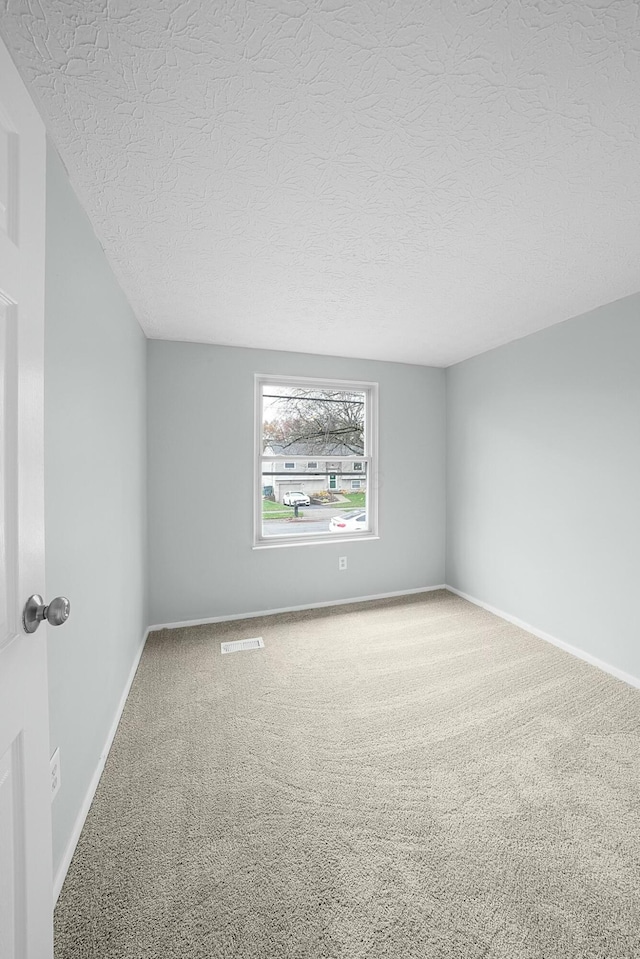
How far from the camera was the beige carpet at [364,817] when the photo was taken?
1.11 m

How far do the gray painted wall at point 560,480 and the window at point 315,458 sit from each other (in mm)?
966

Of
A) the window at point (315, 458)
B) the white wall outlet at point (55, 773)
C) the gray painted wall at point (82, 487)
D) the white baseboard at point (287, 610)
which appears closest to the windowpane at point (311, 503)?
the window at point (315, 458)

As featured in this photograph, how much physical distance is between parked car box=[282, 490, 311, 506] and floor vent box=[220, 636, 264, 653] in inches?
48.7

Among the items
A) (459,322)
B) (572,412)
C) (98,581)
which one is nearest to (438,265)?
(459,322)

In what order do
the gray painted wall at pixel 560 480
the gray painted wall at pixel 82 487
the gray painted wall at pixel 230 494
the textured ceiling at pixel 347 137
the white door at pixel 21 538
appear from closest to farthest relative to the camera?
1. the white door at pixel 21 538
2. the textured ceiling at pixel 347 137
3. the gray painted wall at pixel 82 487
4. the gray painted wall at pixel 560 480
5. the gray painted wall at pixel 230 494

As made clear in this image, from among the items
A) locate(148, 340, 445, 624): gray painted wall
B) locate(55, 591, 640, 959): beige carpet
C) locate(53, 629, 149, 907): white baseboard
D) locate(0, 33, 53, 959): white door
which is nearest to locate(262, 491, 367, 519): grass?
locate(148, 340, 445, 624): gray painted wall

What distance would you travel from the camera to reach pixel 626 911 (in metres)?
1.16

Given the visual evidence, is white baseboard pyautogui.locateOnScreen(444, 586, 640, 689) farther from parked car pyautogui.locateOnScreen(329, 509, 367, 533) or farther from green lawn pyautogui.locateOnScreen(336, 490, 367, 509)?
green lawn pyautogui.locateOnScreen(336, 490, 367, 509)

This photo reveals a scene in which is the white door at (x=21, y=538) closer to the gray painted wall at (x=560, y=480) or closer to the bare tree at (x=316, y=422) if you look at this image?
the bare tree at (x=316, y=422)

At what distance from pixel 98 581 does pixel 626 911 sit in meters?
2.16

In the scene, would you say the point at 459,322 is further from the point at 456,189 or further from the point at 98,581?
the point at 98,581

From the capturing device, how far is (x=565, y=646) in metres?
2.77

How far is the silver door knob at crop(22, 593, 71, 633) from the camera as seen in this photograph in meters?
0.80

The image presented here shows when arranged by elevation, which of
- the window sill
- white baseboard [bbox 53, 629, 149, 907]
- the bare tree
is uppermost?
the bare tree
